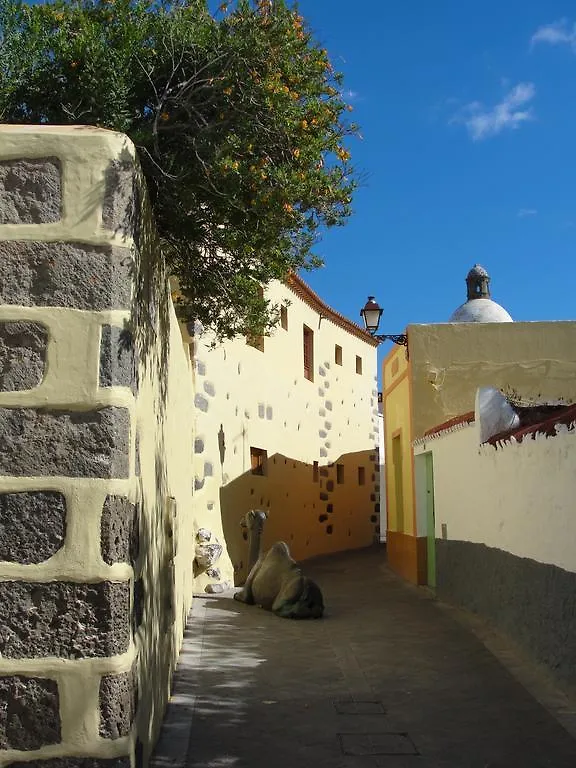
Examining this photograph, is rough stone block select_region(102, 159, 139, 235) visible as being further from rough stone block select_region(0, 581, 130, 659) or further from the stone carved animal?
the stone carved animal

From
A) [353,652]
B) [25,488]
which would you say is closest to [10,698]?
[25,488]

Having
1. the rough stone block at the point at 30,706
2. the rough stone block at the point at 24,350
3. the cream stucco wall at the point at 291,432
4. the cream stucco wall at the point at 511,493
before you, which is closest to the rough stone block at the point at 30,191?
the rough stone block at the point at 24,350

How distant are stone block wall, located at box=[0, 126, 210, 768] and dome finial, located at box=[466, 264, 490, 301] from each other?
19.5 metres

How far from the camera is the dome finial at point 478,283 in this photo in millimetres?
21641

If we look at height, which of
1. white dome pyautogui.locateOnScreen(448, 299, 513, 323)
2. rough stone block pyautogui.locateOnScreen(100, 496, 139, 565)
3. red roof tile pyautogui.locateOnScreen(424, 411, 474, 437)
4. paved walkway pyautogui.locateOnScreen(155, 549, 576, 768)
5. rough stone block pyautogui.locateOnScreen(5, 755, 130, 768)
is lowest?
paved walkway pyautogui.locateOnScreen(155, 549, 576, 768)

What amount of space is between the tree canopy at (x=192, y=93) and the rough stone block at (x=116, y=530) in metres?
1.86

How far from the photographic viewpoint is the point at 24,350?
274cm

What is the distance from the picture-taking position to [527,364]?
12367 mm

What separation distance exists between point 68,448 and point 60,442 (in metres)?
0.03

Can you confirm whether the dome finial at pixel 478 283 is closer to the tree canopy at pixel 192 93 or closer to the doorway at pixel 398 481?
→ the doorway at pixel 398 481

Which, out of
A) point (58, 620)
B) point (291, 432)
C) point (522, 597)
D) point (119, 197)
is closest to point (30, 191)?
point (119, 197)

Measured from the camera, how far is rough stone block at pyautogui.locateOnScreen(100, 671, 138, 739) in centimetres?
260

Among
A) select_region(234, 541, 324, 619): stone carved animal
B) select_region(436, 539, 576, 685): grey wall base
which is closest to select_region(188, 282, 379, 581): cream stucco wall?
select_region(234, 541, 324, 619): stone carved animal

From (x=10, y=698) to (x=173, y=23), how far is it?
10.9ft
